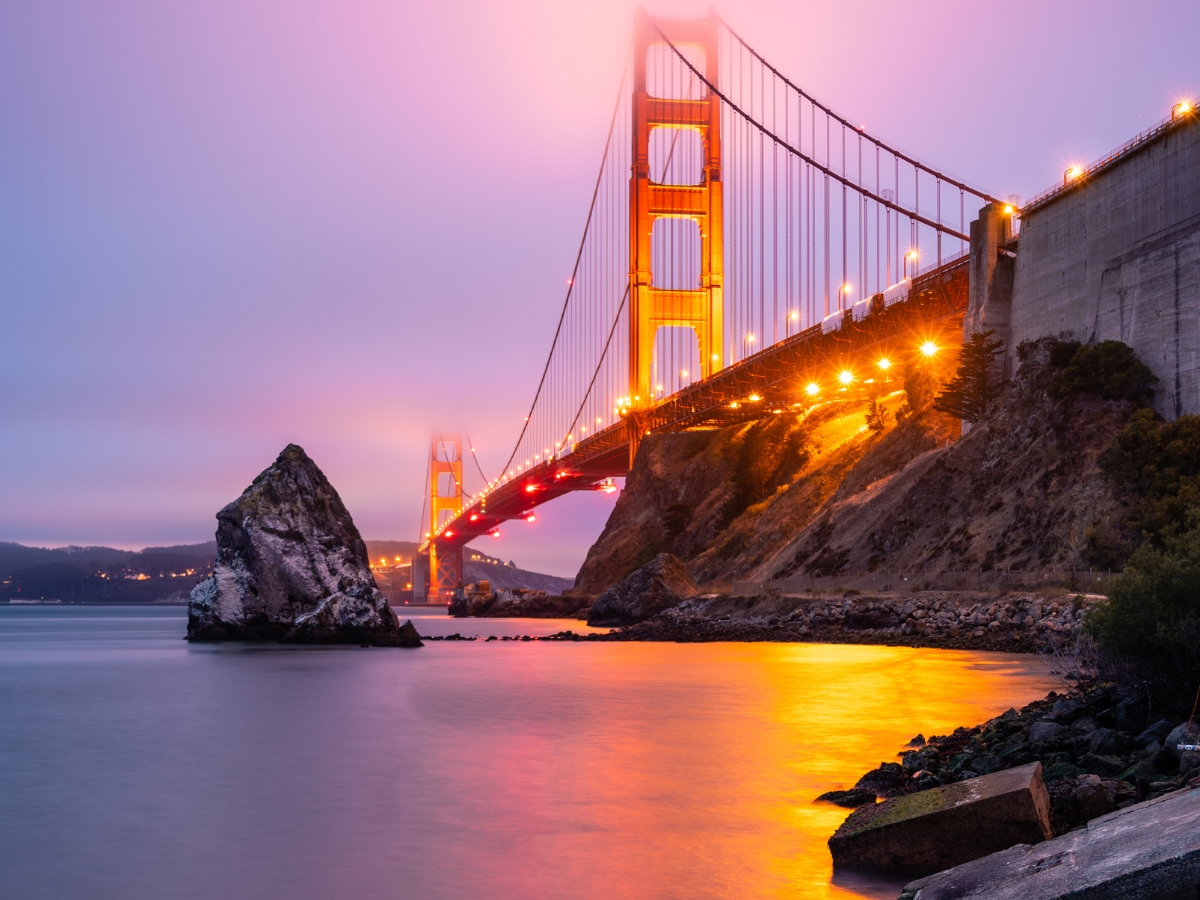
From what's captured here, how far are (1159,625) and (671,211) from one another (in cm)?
6695

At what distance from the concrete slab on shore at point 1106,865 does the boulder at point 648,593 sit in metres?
44.3

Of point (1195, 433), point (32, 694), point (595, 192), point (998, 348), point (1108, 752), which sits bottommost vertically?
point (32, 694)

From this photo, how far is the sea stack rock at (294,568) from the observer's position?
1320 inches

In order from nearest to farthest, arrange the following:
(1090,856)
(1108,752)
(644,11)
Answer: (1090,856), (1108,752), (644,11)

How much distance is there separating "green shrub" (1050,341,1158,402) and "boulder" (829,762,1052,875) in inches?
1078

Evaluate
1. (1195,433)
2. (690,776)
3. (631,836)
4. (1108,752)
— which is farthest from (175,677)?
(1195,433)

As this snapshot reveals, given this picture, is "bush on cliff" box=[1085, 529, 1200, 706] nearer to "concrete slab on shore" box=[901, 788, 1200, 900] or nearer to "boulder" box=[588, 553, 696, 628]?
"concrete slab on shore" box=[901, 788, 1200, 900]

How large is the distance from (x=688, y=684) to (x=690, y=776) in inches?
423

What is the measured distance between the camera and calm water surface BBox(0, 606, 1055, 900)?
8297 mm

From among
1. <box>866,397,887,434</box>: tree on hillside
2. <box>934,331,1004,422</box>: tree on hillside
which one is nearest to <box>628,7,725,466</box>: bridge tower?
<box>866,397,887,434</box>: tree on hillside

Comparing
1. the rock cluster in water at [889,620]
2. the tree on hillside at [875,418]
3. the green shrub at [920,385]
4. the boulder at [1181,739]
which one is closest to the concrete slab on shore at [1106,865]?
the boulder at [1181,739]

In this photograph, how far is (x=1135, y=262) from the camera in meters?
32.1

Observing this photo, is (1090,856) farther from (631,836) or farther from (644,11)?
(644,11)

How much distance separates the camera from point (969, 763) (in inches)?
381
